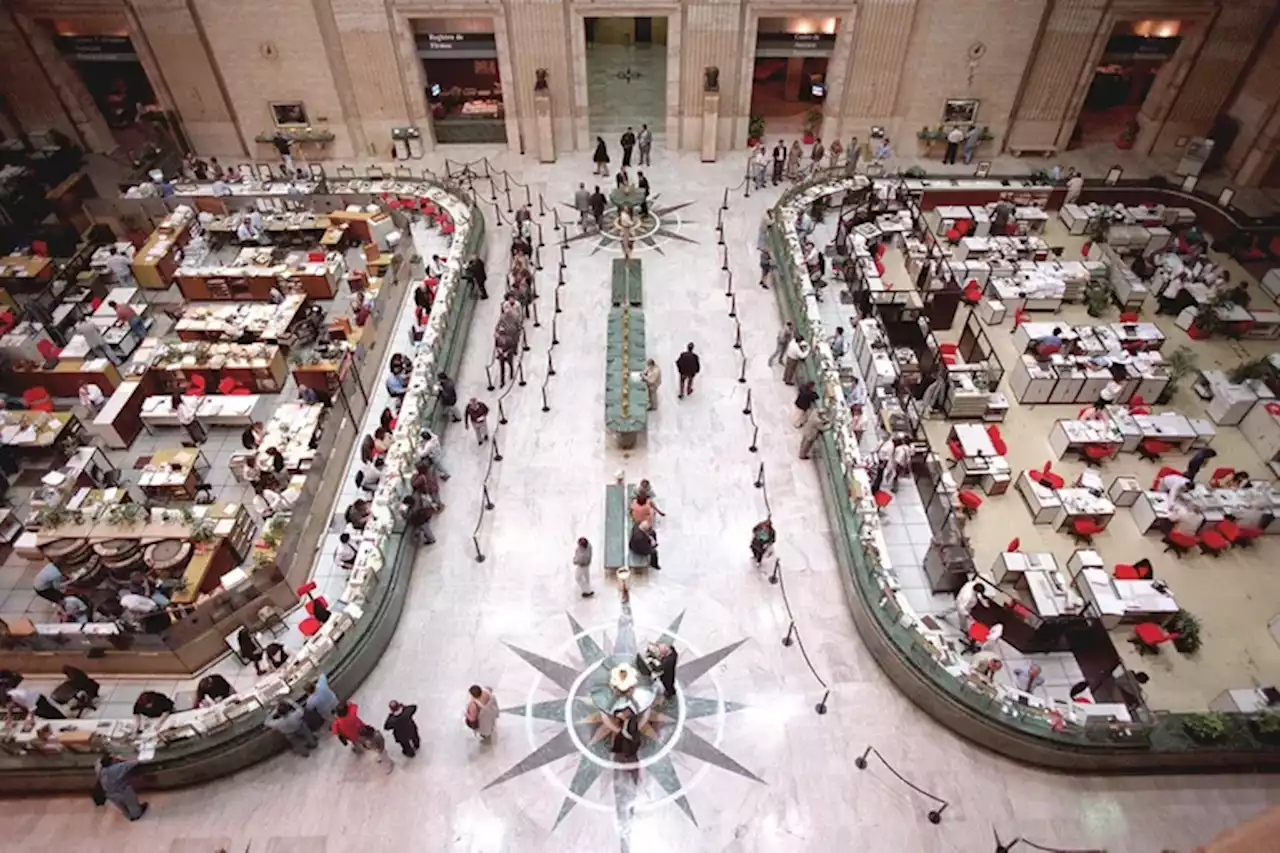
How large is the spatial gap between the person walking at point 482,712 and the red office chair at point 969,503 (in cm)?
927

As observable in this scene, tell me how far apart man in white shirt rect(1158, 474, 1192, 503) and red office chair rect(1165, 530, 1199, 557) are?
617 millimetres

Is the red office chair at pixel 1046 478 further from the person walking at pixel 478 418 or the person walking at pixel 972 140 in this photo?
the person walking at pixel 972 140

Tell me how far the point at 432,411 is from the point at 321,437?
209 cm

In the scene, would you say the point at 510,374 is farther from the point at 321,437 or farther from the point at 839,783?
the point at 839,783

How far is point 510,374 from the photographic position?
1791cm

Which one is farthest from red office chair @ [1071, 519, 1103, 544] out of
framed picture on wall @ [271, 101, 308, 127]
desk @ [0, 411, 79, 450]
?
framed picture on wall @ [271, 101, 308, 127]

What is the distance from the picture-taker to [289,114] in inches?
997

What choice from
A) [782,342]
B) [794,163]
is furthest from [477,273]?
[794,163]

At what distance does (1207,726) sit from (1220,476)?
6230mm

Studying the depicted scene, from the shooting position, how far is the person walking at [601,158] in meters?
24.4

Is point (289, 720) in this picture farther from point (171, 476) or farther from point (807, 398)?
point (807, 398)

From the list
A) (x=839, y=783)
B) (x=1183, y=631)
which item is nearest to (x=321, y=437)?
(x=839, y=783)

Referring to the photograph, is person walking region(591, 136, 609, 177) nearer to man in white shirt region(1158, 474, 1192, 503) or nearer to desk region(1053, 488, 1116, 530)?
desk region(1053, 488, 1116, 530)

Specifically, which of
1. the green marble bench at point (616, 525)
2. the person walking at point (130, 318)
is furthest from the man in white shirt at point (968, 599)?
the person walking at point (130, 318)
